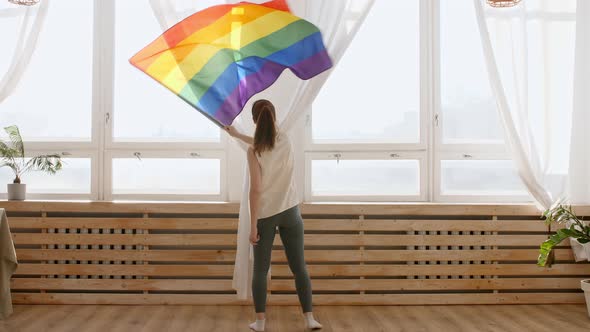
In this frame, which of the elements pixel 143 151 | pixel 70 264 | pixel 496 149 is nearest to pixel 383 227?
pixel 496 149

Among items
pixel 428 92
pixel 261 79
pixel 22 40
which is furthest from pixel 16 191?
pixel 428 92

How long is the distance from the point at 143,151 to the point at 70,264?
100cm

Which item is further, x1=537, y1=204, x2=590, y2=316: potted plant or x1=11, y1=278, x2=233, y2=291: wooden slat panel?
x1=11, y1=278, x2=233, y2=291: wooden slat panel

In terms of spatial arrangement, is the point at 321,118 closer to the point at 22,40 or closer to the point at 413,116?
the point at 413,116

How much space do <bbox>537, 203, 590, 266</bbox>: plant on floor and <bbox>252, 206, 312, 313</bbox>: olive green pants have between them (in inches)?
71.1

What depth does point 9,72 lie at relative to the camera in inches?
191

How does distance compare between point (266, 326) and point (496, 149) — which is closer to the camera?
point (266, 326)

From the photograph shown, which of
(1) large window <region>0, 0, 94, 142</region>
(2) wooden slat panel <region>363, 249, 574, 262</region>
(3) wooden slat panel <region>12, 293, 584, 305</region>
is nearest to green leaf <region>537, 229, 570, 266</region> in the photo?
(2) wooden slat panel <region>363, 249, 574, 262</region>

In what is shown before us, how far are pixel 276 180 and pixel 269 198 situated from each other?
4.5 inches

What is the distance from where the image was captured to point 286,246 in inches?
150

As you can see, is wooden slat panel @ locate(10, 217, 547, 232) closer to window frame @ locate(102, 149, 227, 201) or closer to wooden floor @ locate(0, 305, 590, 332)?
window frame @ locate(102, 149, 227, 201)

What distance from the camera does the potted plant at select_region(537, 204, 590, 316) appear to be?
14.3ft

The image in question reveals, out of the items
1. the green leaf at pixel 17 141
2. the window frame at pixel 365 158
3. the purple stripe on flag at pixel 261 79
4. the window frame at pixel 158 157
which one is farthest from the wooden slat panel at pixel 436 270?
the green leaf at pixel 17 141

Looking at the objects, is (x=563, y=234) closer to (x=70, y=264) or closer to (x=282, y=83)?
(x=282, y=83)
